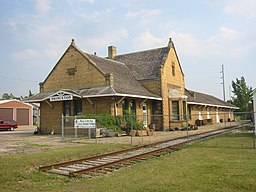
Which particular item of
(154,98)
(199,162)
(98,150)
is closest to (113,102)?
(154,98)

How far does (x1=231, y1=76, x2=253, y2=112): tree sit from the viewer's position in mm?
61375

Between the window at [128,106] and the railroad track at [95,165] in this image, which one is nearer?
the railroad track at [95,165]

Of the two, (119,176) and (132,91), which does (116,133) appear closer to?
(132,91)

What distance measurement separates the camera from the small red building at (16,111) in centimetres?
5084

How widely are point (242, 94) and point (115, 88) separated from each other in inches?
1803

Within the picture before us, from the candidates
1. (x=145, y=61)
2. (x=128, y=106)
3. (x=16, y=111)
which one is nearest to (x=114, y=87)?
(x=128, y=106)

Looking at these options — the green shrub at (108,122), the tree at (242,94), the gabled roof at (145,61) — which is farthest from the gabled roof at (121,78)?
the tree at (242,94)

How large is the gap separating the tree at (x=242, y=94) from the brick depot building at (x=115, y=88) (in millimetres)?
31368

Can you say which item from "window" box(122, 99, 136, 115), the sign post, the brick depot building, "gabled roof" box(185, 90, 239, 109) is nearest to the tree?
"gabled roof" box(185, 90, 239, 109)

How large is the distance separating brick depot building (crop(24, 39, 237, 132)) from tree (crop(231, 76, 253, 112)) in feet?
103

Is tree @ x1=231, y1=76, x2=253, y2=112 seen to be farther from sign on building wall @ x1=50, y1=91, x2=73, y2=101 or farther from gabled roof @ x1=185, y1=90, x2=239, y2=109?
sign on building wall @ x1=50, y1=91, x2=73, y2=101

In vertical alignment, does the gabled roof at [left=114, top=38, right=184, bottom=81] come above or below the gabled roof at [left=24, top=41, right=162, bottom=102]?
above

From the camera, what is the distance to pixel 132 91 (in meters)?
26.0

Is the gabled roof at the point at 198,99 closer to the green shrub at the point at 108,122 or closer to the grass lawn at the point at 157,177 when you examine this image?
the green shrub at the point at 108,122
